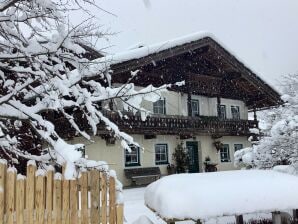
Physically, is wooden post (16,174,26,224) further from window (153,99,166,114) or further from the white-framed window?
window (153,99,166,114)

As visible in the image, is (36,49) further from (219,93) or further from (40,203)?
(219,93)

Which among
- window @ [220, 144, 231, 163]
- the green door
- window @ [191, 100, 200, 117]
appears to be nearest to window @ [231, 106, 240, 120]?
window @ [220, 144, 231, 163]

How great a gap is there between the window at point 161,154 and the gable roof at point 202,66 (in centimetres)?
363

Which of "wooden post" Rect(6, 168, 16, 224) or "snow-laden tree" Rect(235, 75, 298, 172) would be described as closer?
"wooden post" Rect(6, 168, 16, 224)

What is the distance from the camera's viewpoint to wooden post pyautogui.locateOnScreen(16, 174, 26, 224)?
168 inches

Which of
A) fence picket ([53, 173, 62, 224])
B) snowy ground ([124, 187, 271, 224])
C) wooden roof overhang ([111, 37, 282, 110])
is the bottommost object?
snowy ground ([124, 187, 271, 224])

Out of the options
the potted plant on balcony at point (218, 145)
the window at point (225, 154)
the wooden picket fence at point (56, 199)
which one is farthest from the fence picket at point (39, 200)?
the window at point (225, 154)

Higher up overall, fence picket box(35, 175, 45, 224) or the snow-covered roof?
the snow-covered roof

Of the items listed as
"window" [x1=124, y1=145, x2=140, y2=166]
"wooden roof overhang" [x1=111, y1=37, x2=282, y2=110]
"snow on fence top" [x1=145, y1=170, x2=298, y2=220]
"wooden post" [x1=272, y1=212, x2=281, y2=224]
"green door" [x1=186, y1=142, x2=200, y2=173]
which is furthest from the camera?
"green door" [x1=186, y1=142, x2=200, y2=173]

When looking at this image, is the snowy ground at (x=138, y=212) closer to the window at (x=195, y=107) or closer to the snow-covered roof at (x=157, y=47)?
the snow-covered roof at (x=157, y=47)

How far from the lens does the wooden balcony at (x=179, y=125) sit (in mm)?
20047

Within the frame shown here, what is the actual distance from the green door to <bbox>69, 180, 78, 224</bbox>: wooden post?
20.6 metres

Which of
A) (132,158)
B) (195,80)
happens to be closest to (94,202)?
(132,158)

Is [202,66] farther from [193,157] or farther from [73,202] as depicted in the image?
[73,202]
